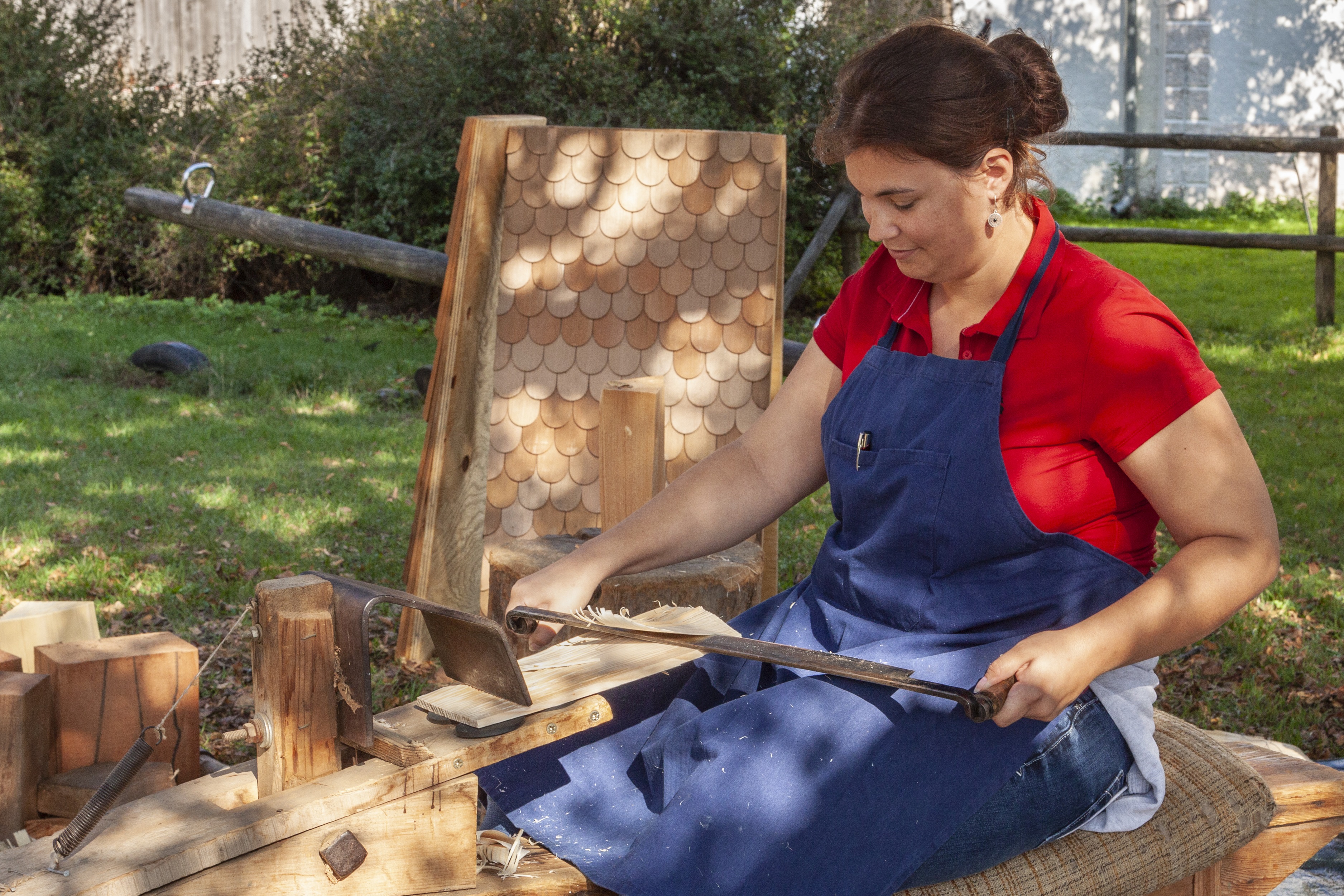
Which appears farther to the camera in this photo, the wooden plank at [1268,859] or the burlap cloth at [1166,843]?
the wooden plank at [1268,859]

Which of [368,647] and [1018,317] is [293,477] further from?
[1018,317]

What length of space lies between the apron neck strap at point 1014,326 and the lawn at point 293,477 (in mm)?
2222

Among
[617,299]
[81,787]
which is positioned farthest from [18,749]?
[617,299]

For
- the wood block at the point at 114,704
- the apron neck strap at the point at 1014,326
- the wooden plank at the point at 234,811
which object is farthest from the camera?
the wood block at the point at 114,704

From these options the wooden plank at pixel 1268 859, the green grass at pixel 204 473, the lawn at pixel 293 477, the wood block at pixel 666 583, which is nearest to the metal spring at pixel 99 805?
the wood block at pixel 666 583

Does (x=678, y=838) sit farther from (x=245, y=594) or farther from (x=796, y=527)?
(x=796, y=527)

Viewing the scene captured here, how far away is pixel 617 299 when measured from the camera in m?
3.89

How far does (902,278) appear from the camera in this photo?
2.03m

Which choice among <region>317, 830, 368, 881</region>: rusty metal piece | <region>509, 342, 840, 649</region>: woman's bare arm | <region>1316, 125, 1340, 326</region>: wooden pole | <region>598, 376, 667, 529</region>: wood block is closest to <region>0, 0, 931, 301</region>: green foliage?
<region>1316, 125, 1340, 326</region>: wooden pole

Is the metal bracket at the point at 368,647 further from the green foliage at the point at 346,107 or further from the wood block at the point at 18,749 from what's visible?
the green foliage at the point at 346,107

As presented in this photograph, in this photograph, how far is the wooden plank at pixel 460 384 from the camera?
3.78 meters

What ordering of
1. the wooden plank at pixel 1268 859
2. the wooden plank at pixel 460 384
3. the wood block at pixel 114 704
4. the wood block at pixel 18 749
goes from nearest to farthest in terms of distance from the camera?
the wooden plank at pixel 1268 859, the wood block at pixel 18 749, the wood block at pixel 114 704, the wooden plank at pixel 460 384

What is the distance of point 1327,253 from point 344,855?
8.91m

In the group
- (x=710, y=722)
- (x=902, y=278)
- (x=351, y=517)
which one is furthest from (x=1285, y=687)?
(x=351, y=517)
